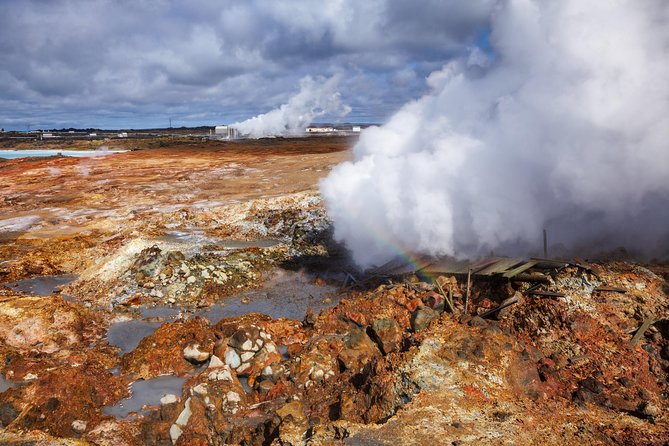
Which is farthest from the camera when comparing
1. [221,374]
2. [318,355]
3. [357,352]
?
[318,355]

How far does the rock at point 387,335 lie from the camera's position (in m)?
6.04

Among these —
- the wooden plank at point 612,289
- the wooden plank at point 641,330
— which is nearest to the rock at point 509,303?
the wooden plank at point 612,289

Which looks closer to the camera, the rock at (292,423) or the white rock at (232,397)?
the rock at (292,423)

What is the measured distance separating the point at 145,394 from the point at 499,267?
5550mm

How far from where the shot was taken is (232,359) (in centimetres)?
611

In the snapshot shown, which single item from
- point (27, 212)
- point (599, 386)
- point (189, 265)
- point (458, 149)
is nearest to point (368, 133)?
point (458, 149)

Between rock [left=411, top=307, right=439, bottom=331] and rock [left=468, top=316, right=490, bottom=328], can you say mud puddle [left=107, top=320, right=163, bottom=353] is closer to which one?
rock [left=411, top=307, right=439, bottom=331]

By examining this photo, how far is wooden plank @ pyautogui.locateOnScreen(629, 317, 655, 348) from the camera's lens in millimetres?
5762


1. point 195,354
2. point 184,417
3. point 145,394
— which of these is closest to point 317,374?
point 184,417

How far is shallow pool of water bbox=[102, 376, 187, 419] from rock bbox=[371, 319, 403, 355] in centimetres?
257

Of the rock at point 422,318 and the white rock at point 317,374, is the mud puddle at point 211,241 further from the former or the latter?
the white rock at point 317,374

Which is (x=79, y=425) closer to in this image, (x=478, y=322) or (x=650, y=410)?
(x=478, y=322)

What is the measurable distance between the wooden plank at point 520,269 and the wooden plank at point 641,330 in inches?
69.0

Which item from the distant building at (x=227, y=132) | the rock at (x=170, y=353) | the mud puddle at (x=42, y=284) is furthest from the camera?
the distant building at (x=227, y=132)
